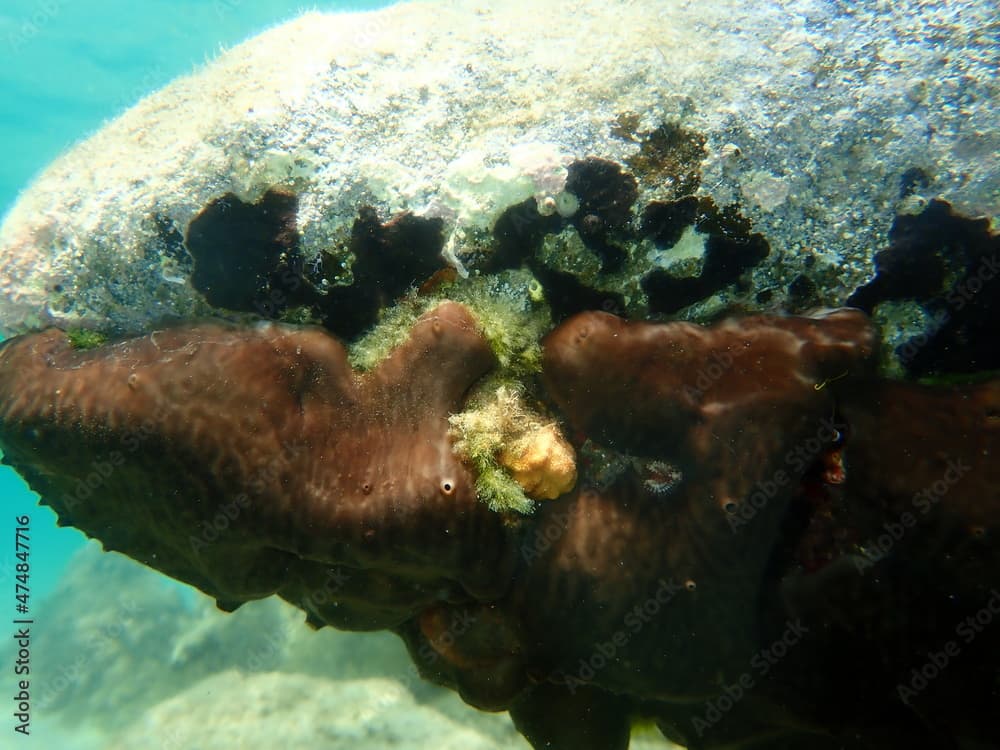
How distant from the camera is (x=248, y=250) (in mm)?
3336

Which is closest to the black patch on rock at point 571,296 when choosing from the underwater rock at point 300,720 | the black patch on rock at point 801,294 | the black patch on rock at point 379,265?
the black patch on rock at point 379,265

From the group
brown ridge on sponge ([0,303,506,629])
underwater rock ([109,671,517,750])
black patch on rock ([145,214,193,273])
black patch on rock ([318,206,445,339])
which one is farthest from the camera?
underwater rock ([109,671,517,750])

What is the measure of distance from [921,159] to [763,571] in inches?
104

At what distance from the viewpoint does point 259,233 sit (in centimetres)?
329

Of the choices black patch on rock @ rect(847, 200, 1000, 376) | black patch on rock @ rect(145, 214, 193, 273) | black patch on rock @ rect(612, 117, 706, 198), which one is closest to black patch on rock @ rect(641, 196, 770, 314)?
black patch on rock @ rect(612, 117, 706, 198)

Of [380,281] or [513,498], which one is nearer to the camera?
[513,498]

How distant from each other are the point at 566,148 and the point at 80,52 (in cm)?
2983

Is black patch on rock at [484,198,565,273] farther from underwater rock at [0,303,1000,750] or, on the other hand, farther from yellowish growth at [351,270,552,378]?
underwater rock at [0,303,1000,750]

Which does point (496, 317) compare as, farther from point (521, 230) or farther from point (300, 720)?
point (300, 720)

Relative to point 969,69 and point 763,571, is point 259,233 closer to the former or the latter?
point 763,571

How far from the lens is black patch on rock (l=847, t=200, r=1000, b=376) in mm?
3023

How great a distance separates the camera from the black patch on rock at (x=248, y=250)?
3.27 meters

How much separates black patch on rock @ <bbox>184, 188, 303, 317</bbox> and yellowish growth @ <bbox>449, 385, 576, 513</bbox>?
145 cm

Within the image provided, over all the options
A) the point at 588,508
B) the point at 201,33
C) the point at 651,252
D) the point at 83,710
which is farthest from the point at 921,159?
the point at 201,33
